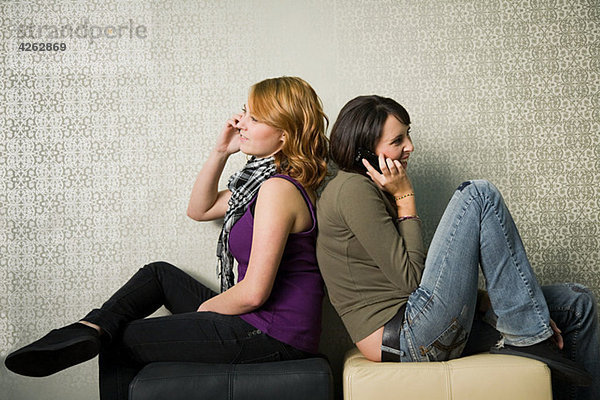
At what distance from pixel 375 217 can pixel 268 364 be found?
573mm

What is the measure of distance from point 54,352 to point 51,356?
17 millimetres

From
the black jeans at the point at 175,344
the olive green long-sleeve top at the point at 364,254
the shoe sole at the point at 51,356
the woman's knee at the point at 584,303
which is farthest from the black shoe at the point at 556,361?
the shoe sole at the point at 51,356

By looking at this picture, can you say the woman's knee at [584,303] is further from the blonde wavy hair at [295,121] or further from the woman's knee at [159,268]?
the woman's knee at [159,268]

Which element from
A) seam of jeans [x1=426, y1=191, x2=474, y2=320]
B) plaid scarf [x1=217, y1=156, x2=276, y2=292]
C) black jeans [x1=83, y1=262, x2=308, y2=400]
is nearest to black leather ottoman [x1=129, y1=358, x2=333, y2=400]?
black jeans [x1=83, y1=262, x2=308, y2=400]

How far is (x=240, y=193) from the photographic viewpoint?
2.11m

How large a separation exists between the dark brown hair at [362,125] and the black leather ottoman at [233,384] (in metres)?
0.76

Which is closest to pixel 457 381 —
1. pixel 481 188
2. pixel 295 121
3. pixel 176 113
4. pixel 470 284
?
pixel 470 284

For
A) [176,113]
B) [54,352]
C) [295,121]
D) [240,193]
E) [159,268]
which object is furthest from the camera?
[176,113]

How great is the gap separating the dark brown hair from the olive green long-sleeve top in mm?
166

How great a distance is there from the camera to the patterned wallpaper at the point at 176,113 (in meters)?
2.51

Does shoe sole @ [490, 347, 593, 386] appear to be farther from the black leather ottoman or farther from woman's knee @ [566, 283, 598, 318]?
the black leather ottoman

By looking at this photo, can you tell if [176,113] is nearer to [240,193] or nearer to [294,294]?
[240,193]

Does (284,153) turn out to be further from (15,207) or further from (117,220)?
(15,207)

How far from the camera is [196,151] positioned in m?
2.51
